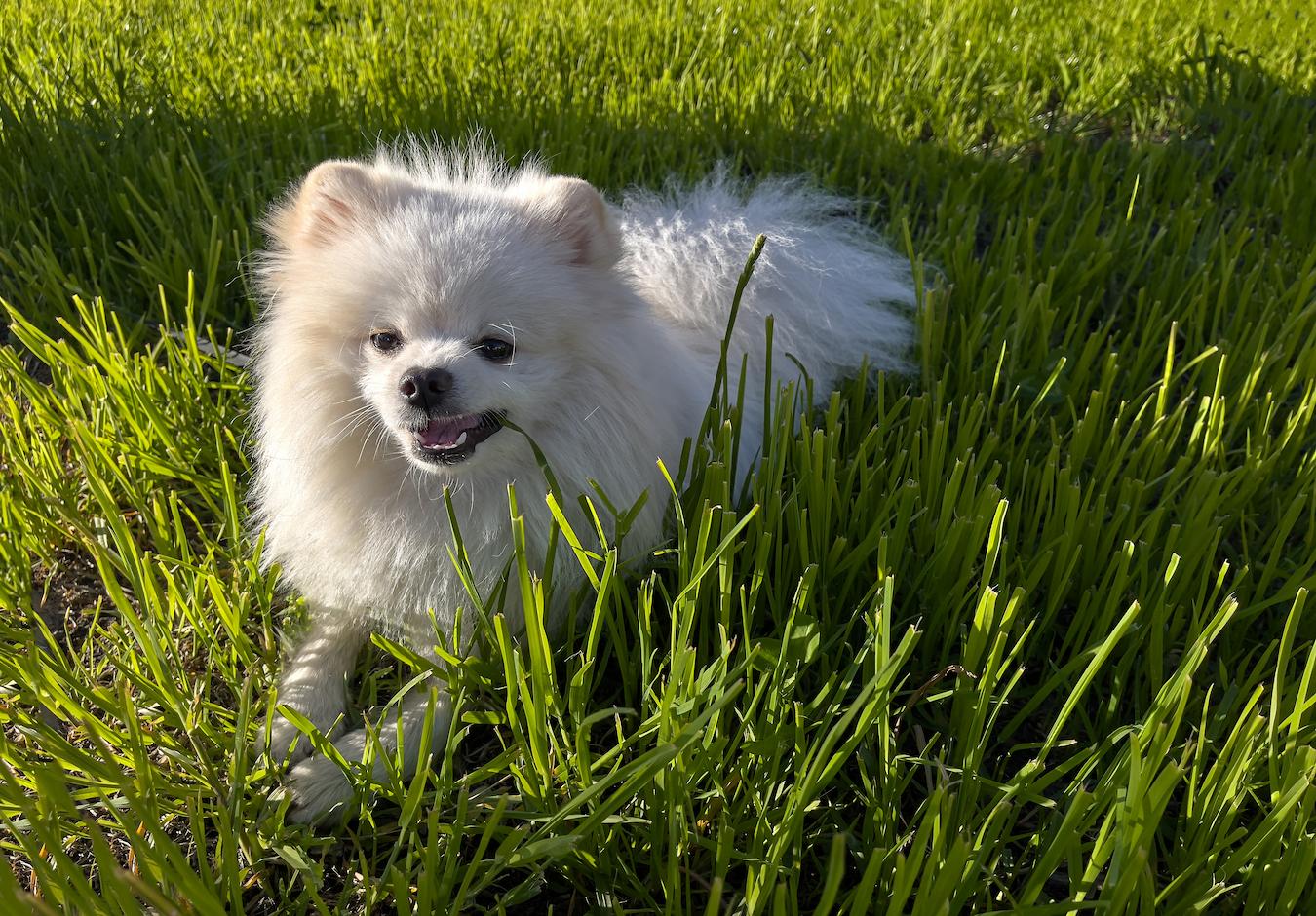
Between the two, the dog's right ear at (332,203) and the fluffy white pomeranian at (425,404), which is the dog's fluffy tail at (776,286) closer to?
the fluffy white pomeranian at (425,404)

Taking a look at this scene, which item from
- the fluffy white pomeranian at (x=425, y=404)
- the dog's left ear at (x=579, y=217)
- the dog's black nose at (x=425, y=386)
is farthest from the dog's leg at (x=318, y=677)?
the dog's left ear at (x=579, y=217)

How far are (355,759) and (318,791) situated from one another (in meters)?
0.07

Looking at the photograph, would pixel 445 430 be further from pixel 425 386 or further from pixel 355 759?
pixel 355 759

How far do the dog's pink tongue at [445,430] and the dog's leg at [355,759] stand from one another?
14.9 inches

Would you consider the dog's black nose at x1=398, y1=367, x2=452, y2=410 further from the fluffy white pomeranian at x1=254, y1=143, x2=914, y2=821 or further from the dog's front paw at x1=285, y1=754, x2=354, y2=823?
the dog's front paw at x1=285, y1=754, x2=354, y2=823

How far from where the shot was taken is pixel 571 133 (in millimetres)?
3174

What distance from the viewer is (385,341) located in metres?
1.50

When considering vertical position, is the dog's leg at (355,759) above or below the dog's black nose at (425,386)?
below

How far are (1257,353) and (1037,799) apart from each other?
1.45 meters

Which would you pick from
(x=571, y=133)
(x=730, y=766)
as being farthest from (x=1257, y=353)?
(x=571, y=133)

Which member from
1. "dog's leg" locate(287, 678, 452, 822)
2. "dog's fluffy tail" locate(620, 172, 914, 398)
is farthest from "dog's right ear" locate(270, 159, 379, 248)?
"dog's leg" locate(287, 678, 452, 822)

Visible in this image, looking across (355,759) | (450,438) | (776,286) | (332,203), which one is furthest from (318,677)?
(776,286)

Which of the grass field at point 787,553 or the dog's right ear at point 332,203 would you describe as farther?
the dog's right ear at point 332,203

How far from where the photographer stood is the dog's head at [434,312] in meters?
1.44
